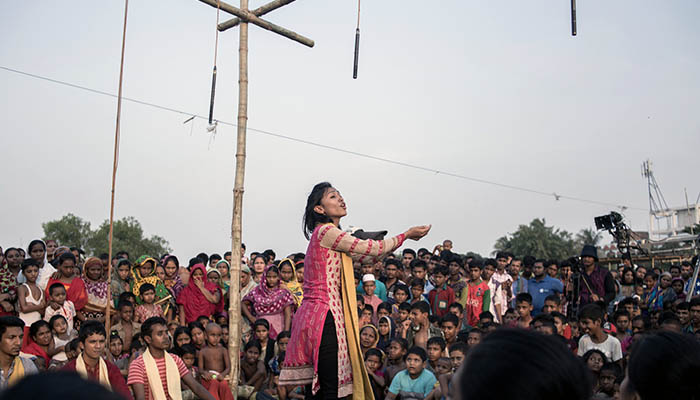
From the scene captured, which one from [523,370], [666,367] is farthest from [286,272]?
[523,370]

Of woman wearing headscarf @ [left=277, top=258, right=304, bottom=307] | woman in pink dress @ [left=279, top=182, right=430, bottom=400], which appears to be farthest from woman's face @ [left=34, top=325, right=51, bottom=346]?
woman in pink dress @ [left=279, top=182, right=430, bottom=400]

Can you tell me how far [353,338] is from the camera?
4715mm

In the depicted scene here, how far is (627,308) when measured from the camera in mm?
8984

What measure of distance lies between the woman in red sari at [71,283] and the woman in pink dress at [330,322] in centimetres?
493

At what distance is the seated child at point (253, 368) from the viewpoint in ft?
27.9

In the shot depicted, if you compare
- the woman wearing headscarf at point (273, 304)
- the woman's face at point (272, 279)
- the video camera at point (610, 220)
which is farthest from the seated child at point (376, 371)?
Result: the video camera at point (610, 220)

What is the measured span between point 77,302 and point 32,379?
8.16 m

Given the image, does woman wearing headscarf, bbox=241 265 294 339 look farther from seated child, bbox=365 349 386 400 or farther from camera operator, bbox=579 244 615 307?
camera operator, bbox=579 244 615 307

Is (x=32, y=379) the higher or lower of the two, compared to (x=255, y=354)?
higher

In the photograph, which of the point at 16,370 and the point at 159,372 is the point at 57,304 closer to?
the point at 16,370

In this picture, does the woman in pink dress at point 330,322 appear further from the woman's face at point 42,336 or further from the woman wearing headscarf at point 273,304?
the woman wearing headscarf at point 273,304

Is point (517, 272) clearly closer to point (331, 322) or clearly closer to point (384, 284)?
point (384, 284)

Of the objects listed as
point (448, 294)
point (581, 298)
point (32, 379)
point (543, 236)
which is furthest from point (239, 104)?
point (543, 236)

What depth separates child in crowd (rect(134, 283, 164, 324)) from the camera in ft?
28.9
